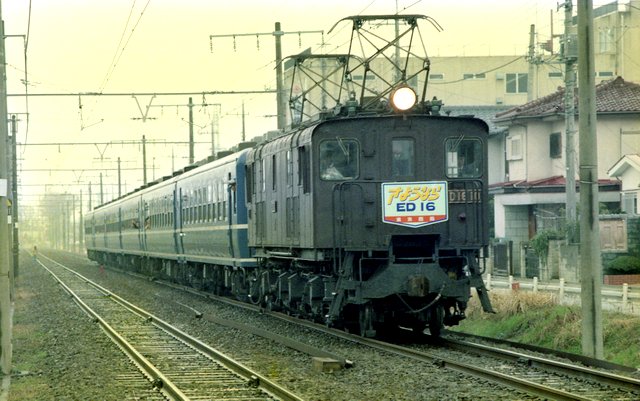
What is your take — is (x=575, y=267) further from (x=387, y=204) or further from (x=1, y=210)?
(x=1, y=210)

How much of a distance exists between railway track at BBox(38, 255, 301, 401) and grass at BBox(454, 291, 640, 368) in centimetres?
602

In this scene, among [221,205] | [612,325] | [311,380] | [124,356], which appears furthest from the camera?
[221,205]

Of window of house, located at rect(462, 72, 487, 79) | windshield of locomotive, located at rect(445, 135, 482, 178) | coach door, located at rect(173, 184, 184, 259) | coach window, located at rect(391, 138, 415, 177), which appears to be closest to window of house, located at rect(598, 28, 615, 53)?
window of house, located at rect(462, 72, 487, 79)

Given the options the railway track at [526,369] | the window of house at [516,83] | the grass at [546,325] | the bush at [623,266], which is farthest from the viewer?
the window of house at [516,83]

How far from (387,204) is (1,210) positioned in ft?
17.5

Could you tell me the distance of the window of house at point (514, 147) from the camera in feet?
138

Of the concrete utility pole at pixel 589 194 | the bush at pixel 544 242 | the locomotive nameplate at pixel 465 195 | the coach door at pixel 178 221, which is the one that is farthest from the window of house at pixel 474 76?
the concrete utility pole at pixel 589 194

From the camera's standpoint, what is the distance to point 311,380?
1255cm

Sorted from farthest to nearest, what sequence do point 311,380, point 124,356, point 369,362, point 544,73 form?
point 544,73 → point 124,356 → point 369,362 → point 311,380

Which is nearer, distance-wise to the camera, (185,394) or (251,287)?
(185,394)

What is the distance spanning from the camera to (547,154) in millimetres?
41312

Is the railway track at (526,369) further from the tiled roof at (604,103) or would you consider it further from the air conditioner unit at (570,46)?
the tiled roof at (604,103)

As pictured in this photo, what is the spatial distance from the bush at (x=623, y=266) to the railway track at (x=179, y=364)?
1306cm

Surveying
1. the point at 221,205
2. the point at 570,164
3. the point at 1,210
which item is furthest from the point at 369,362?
the point at 570,164
